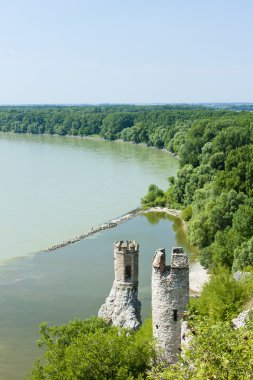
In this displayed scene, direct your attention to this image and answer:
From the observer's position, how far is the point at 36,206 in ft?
189

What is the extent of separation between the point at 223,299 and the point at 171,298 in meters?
4.04

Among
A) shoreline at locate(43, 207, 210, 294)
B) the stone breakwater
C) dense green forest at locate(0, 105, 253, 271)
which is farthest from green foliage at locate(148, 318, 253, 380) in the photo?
the stone breakwater

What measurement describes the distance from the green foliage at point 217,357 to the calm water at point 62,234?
1515 cm

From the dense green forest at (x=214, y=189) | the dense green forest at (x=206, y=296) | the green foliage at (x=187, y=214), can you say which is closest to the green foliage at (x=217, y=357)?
the dense green forest at (x=206, y=296)

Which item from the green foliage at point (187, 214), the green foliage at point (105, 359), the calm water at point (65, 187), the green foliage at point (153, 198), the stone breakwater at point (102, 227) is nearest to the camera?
the green foliage at point (105, 359)

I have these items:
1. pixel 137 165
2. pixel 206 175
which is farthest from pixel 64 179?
pixel 206 175

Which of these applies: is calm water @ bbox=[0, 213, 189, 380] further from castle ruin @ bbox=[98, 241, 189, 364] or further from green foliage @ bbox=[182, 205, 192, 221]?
castle ruin @ bbox=[98, 241, 189, 364]

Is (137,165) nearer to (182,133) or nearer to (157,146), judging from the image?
(182,133)

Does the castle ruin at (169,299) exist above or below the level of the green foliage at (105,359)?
above

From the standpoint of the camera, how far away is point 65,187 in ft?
226

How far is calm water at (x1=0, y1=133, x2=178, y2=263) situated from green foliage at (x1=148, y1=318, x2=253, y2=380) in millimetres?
31568

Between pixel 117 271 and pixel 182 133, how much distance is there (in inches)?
3314

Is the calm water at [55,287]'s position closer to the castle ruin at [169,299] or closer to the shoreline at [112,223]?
the shoreline at [112,223]

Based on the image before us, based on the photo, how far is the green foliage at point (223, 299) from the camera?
19652mm
